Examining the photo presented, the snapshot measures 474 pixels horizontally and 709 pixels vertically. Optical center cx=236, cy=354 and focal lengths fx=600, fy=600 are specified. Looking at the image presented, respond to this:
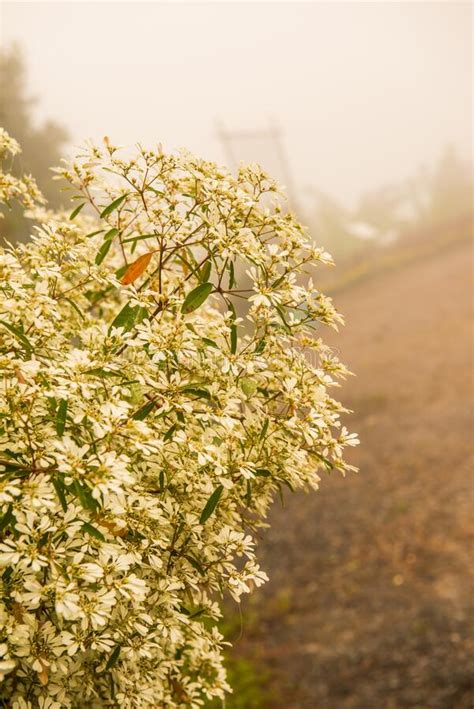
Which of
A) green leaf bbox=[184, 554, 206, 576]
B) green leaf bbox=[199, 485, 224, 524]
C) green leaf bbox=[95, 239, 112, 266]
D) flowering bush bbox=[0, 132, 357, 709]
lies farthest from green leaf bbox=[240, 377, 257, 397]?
green leaf bbox=[95, 239, 112, 266]

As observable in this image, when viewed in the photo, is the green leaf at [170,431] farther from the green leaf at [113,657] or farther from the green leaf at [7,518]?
A: the green leaf at [113,657]

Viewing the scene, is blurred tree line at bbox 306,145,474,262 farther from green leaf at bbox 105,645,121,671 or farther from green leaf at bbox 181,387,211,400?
green leaf at bbox 105,645,121,671

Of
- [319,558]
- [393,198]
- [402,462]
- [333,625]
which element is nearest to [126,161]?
[333,625]

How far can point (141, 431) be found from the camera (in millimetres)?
1565

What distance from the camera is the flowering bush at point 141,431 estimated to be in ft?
5.30

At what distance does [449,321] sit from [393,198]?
107ft

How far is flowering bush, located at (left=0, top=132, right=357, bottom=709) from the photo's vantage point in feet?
5.30

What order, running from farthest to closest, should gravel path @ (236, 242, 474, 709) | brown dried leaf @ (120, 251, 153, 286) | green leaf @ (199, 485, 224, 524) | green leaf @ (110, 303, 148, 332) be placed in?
1. gravel path @ (236, 242, 474, 709)
2. brown dried leaf @ (120, 251, 153, 286)
3. green leaf @ (110, 303, 148, 332)
4. green leaf @ (199, 485, 224, 524)

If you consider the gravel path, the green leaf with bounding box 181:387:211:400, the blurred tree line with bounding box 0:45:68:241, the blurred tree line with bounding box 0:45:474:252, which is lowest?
the green leaf with bounding box 181:387:211:400

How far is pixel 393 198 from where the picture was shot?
4675 cm

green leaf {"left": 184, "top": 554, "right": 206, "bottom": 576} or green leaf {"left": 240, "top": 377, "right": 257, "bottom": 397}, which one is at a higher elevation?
green leaf {"left": 240, "top": 377, "right": 257, "bottom": 397}

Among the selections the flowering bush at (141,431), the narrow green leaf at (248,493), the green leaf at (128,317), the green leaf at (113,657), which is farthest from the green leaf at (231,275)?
the green leaf at (113,657)

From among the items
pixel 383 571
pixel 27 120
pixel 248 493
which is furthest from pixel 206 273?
pixel 27 120

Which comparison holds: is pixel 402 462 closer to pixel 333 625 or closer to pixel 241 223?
pixel 333 625
